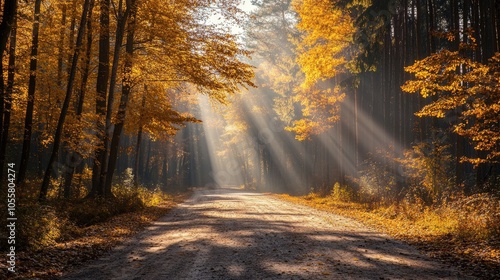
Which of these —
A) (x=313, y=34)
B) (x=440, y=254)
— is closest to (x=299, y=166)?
(x=313, y=34)

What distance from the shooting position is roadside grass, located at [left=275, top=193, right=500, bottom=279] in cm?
776

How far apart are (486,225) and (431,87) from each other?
4339 mm

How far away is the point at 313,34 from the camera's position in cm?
2197

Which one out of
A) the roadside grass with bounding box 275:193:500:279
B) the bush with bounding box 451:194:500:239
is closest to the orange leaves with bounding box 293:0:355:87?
the roadside grass with bounding box 275:193:500:279

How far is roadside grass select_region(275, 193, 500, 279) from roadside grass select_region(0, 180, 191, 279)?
7399 mm

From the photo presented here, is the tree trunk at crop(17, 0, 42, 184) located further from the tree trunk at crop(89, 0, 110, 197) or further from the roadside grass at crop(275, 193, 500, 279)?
the roadside grass at crop(275, 193, 500, 279)

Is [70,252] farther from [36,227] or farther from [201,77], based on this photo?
[201,77]

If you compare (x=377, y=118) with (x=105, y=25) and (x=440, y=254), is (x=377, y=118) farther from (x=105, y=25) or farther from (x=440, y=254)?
(x=440, y=254)

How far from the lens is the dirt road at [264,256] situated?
21.9ft

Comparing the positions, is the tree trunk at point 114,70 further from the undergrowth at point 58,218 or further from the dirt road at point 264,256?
the dirt road at point 264,256

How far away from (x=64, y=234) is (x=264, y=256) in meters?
5.46

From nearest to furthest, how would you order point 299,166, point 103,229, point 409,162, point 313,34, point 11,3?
point 11,3 < point 103,229 < point 409,162 < point 313,34 < point 299,166

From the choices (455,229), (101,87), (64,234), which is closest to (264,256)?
(64,234)

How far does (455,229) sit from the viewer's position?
34.4 feet
